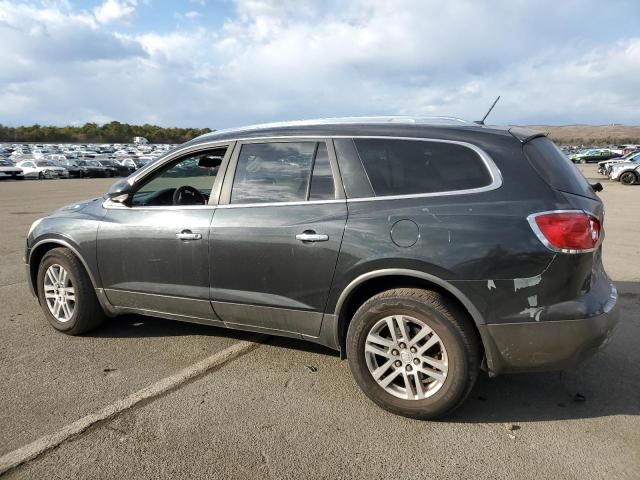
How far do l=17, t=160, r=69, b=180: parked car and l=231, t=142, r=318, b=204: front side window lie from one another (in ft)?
135

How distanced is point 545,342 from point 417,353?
0.73 metres

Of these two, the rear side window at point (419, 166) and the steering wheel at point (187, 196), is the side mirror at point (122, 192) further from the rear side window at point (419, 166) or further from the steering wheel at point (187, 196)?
the rear side window at point (419, 166)

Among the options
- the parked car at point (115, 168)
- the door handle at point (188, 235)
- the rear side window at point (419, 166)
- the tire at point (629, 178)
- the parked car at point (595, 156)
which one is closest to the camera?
the rear side window at point (419, 166)

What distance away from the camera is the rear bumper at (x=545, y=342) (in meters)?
3.03

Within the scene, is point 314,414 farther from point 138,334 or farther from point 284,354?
point 138,334

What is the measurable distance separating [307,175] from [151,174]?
149 cm

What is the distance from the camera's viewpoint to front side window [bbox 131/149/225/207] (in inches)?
167

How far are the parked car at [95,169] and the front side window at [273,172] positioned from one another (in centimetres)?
4279

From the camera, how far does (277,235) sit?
11.9 ft

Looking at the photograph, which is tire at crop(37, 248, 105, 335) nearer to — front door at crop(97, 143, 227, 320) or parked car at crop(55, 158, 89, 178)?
front door at crop(97, 143, 227, 320)

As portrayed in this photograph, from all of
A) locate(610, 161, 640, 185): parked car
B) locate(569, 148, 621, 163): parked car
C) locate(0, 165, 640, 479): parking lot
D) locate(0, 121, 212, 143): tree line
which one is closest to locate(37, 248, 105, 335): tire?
locate(0, 165, 640, 479): parking lot

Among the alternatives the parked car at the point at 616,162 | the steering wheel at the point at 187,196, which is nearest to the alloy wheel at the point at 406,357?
the steering wheel at the point at 187,196

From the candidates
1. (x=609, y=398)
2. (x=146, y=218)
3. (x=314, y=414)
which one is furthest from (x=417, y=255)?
(x=146, y=218)

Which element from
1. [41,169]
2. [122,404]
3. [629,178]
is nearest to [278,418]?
[122,404]
